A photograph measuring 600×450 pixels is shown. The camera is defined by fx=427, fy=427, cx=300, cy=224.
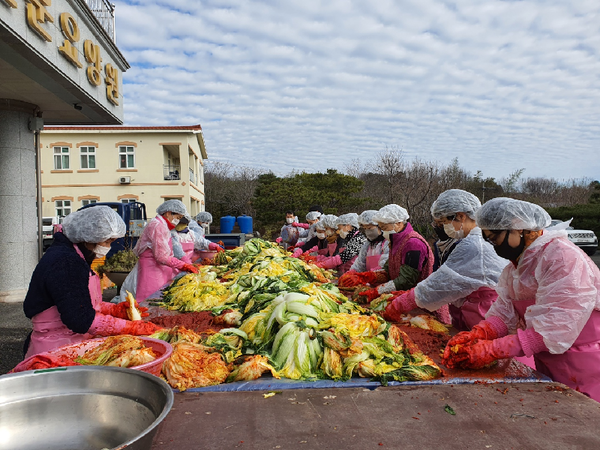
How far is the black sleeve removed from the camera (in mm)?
2738

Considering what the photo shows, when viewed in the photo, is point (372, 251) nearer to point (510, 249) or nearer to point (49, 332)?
point (510, 249)

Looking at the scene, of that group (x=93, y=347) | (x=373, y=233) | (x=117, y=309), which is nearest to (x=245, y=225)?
(x=373, y=233)

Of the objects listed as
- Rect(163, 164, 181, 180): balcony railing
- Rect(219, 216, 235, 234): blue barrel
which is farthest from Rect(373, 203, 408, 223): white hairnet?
Rect(163, 164, 181, 180): balcony railing

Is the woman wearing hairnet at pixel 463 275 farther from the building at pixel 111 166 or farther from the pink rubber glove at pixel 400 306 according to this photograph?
the building at pixel 111 166

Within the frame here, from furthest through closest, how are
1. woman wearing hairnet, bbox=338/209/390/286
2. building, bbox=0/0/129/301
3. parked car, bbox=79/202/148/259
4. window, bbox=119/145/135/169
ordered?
window, bbox=119/145/135/169 → parked car, bbox=79/202/148/259 → building, bbox=0/0/129/301 → woman wearing hairnet, bbox=338/209/390/286

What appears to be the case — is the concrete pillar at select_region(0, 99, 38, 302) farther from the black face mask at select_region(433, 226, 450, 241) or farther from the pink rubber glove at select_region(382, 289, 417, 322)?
the black face mask at select_region(433, 226, 450, 241)

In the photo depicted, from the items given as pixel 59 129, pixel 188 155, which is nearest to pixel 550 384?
pixel 188 155

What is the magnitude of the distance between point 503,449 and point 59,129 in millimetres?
28948

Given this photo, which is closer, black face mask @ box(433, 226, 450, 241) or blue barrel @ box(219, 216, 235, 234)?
black face mask @ box(433, 226, 450, 241)

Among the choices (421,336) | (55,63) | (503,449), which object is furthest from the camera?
(55,63)

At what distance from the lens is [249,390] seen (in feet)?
7.77

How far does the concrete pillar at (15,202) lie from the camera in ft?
28.7

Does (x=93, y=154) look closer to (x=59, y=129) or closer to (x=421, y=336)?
(x=59, y=129)

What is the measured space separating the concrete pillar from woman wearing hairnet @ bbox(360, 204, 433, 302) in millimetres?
7828
